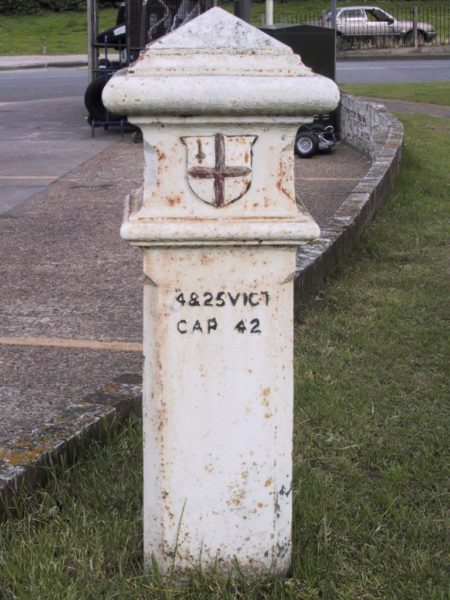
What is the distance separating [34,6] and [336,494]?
153ft

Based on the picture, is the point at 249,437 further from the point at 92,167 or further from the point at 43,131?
the point at 43,131

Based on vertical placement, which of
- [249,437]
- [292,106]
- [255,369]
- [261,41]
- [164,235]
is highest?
[261,41]

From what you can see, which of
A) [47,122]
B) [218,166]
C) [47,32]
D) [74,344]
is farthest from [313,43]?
[47,32]

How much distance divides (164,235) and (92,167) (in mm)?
8831

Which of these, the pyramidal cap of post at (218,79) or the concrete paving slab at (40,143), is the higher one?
the pyramidal cap of post at (218,79)

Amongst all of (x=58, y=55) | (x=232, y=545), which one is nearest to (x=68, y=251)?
(x=232, y=545)

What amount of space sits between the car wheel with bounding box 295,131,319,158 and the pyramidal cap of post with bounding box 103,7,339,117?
30.0 feet

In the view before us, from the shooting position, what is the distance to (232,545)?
2.86m

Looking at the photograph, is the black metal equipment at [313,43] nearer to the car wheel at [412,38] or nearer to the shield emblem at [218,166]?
the shield emblem at [218,166]

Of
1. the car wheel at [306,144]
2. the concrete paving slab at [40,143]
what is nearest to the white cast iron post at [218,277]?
the concrete paving slab at [40,143]

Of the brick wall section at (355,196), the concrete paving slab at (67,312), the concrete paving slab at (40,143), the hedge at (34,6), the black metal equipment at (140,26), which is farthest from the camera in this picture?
the hedge at (34,6)

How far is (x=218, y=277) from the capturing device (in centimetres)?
272

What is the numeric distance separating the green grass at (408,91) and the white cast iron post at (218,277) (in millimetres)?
15221

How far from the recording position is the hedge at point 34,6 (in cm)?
4650
